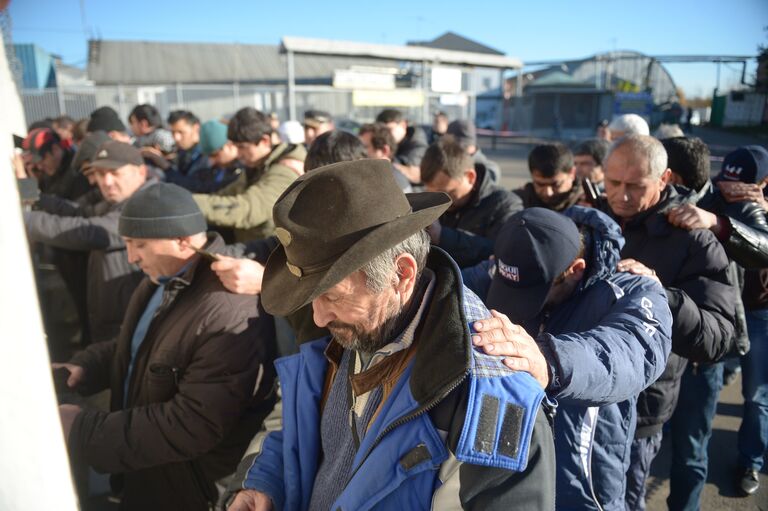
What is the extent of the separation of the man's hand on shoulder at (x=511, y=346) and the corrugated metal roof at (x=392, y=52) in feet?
24.0

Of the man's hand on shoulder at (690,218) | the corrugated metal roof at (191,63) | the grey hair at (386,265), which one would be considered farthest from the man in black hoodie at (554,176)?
the corrugated metal roof at (191,63)

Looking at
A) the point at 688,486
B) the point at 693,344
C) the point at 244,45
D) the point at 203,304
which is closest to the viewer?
the point at 693,344

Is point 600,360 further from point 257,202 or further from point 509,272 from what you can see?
point 257,202

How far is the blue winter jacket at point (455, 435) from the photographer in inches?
40.9

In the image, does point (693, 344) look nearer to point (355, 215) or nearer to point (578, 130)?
point (355, 215)

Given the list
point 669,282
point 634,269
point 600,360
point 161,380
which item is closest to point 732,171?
point 669,282

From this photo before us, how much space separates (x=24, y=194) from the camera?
3.79 meters

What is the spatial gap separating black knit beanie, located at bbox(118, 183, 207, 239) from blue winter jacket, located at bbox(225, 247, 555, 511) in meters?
1.37

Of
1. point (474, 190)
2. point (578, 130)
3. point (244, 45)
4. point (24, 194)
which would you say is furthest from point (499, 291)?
point (244, 45)

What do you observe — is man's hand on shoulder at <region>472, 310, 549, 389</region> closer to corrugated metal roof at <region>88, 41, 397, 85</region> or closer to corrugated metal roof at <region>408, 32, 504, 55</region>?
corrugated metal roof at <region>88, 41, 397, 85</region>

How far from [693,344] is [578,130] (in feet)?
110

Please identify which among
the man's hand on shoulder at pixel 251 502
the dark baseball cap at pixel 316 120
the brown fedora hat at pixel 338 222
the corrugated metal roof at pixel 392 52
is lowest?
the man's hand on shoulder at pixel 251 502

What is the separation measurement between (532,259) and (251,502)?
114 cm

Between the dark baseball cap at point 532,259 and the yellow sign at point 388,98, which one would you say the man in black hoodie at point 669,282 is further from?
Answer: the yellow sign at point 388,98
